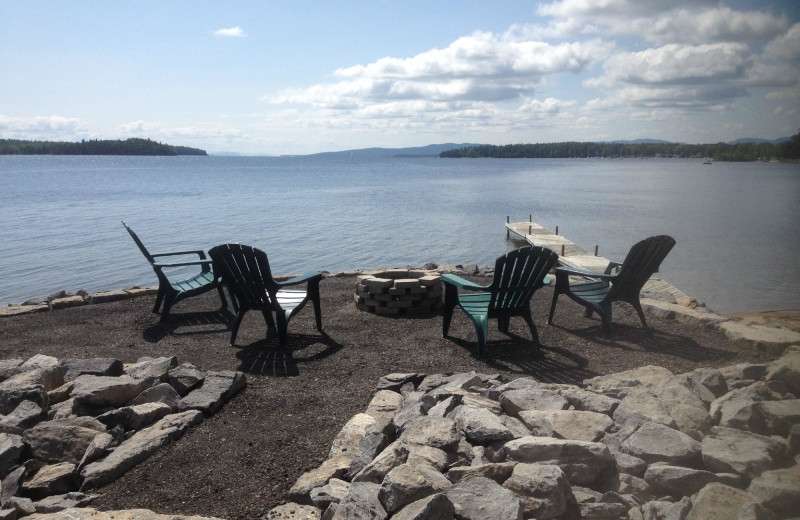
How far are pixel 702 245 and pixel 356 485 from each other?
19.8 metres

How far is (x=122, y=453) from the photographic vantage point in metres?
3.10

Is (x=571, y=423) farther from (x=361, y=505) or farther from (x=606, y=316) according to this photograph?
(x=606, y=316)

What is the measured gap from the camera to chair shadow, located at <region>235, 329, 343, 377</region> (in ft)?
15.2

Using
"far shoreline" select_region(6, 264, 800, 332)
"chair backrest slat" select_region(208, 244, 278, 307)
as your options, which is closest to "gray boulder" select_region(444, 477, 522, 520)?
"chair backrest slat" select_region(208, 244, 278, 307)

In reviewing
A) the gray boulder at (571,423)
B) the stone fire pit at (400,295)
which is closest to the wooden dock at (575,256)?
the stone fire pit at (400,295)

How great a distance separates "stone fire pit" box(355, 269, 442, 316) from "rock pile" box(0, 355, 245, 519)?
2.33 metres

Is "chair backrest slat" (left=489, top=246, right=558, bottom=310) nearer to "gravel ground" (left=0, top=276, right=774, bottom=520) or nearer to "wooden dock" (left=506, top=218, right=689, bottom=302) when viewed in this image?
"gravel ground" (left=0, top=276, right=774, bottom=520)

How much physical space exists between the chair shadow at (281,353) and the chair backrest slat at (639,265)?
9.06ft

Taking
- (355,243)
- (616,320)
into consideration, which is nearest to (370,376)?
(616,320)

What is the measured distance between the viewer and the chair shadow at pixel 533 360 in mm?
4461

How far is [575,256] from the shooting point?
44.6ft

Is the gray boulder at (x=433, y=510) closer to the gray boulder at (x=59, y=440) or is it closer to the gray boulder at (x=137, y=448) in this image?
the gray boulder at (x=137, y=448)

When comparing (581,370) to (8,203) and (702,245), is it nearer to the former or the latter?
(702,245)

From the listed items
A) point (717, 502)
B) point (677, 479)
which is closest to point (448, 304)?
point (677, 479)
